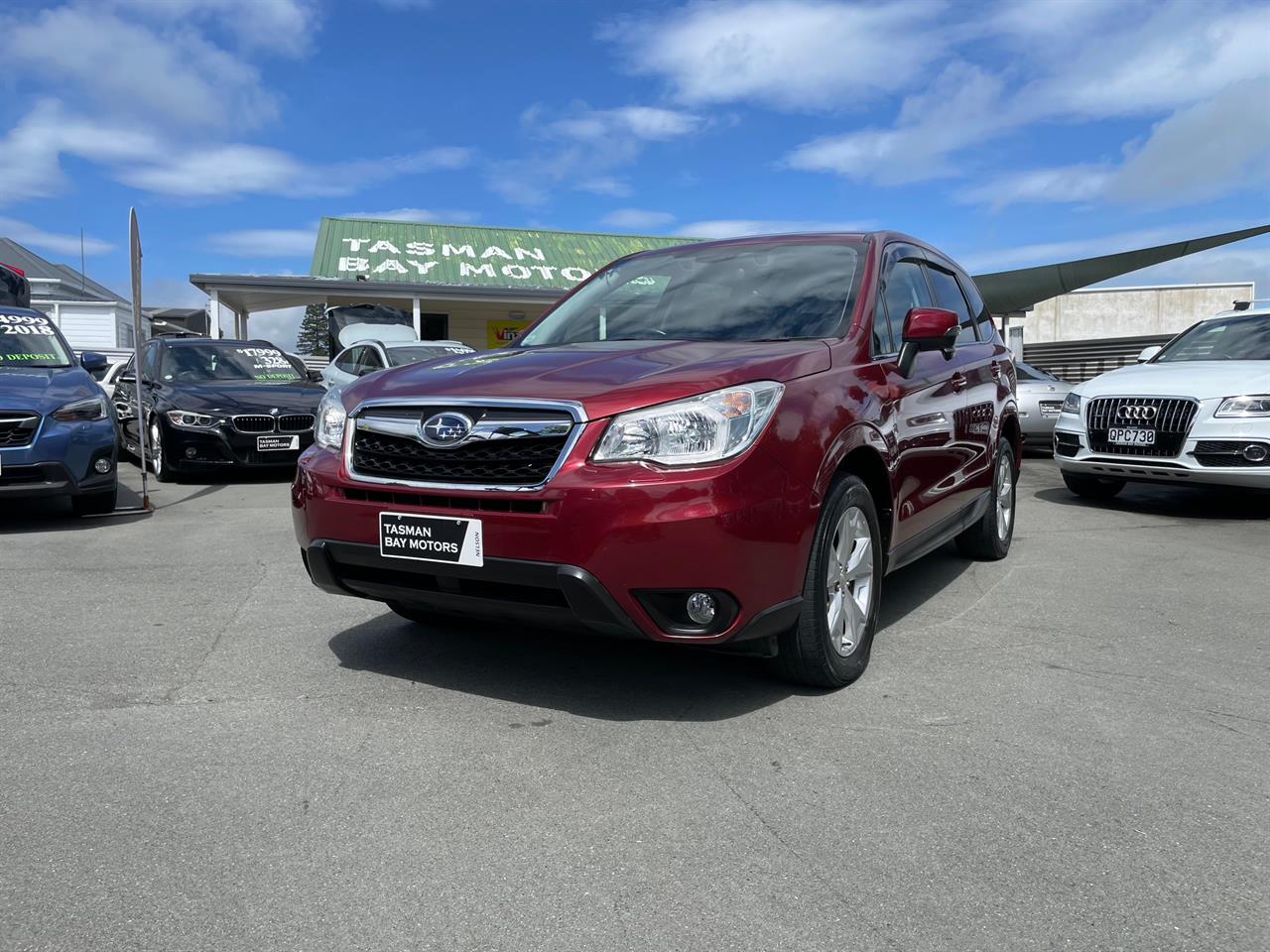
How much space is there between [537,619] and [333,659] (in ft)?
3.99

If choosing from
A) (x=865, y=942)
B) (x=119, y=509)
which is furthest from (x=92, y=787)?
(x=119, y=509)

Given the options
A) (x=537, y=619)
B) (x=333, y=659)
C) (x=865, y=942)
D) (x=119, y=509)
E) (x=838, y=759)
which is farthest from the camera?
(x=119, y=509)

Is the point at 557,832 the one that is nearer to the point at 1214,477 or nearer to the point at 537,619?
the point at 537,619

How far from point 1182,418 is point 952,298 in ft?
11.0

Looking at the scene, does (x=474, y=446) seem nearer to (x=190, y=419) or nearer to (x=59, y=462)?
(x=59, y=462)

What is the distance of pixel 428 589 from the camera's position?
3559mm

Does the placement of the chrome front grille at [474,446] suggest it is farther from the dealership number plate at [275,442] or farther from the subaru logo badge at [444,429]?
the dealership number plate at [275,442]

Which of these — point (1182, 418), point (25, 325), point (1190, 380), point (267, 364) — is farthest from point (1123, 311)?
point (25, 325)

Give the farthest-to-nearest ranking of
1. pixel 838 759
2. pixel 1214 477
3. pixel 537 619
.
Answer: pixel 1214 477, pixel 537 619, pixel 838 759

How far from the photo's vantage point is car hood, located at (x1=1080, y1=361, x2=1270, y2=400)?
796 cm

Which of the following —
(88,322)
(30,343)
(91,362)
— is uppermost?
(88,322)

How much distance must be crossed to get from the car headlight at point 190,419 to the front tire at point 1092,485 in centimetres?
781

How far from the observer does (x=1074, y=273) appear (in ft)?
53.3

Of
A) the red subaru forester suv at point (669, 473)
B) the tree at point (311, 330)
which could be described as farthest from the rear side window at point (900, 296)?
the tree at point (311, 330)
